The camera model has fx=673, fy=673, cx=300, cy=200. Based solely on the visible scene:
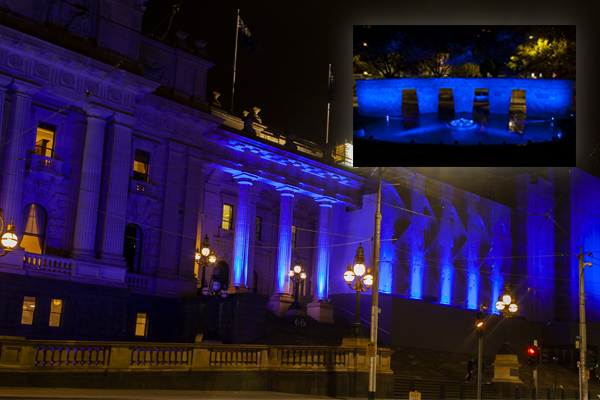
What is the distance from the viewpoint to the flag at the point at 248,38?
150 feet

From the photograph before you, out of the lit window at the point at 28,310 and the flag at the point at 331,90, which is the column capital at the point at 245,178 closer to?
the flag at the point at 331,90

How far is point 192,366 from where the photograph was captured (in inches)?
966

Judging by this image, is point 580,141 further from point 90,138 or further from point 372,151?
point 90,138

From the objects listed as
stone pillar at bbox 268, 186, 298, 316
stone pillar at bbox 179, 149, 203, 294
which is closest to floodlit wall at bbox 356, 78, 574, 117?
stone pillar at bbox 179, 149, 203, 294

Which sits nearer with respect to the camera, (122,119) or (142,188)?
(122,119)

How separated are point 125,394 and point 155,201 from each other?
19.5m

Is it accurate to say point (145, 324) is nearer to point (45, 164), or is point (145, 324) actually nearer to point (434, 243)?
point (45, 164)

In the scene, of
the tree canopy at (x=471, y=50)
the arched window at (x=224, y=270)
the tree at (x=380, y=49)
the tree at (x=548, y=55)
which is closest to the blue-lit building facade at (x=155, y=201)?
the arched window at (x=224, y=270)

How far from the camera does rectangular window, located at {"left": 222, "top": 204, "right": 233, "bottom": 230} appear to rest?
47969mm

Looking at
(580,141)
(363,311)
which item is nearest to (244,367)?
(363,311)

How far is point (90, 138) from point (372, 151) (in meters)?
14.8

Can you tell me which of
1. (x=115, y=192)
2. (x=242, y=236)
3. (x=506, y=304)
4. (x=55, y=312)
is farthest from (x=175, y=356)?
(x=242, y=236)

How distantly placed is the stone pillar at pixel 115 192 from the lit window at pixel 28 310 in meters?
Result: 4.21

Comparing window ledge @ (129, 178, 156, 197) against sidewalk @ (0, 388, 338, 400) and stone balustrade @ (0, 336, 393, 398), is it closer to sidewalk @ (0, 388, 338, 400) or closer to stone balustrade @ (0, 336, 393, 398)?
stone balustrade @ (0, 336, 393, 398)
